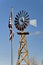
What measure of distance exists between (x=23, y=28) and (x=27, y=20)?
4.04 ft

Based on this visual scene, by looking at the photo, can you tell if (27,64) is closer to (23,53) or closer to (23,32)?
(23,53)

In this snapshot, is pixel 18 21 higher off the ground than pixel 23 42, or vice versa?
pixel 18 21

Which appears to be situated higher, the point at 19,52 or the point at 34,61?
the point at 19,52

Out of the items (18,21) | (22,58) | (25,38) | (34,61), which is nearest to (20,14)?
(18,21)

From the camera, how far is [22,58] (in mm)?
33969

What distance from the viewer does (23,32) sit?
34.0 m

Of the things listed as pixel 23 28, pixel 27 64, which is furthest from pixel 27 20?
pixel 27 64

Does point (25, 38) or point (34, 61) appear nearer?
point (25, 38)

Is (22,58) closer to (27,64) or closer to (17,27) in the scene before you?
(27,64)

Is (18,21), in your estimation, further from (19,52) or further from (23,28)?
(19,52)

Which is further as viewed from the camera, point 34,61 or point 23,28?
point 34,61

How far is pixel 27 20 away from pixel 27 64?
610cm

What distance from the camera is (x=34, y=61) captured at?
4478 centimetres

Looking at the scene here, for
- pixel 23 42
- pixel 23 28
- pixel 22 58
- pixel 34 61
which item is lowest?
pixel 34 61
